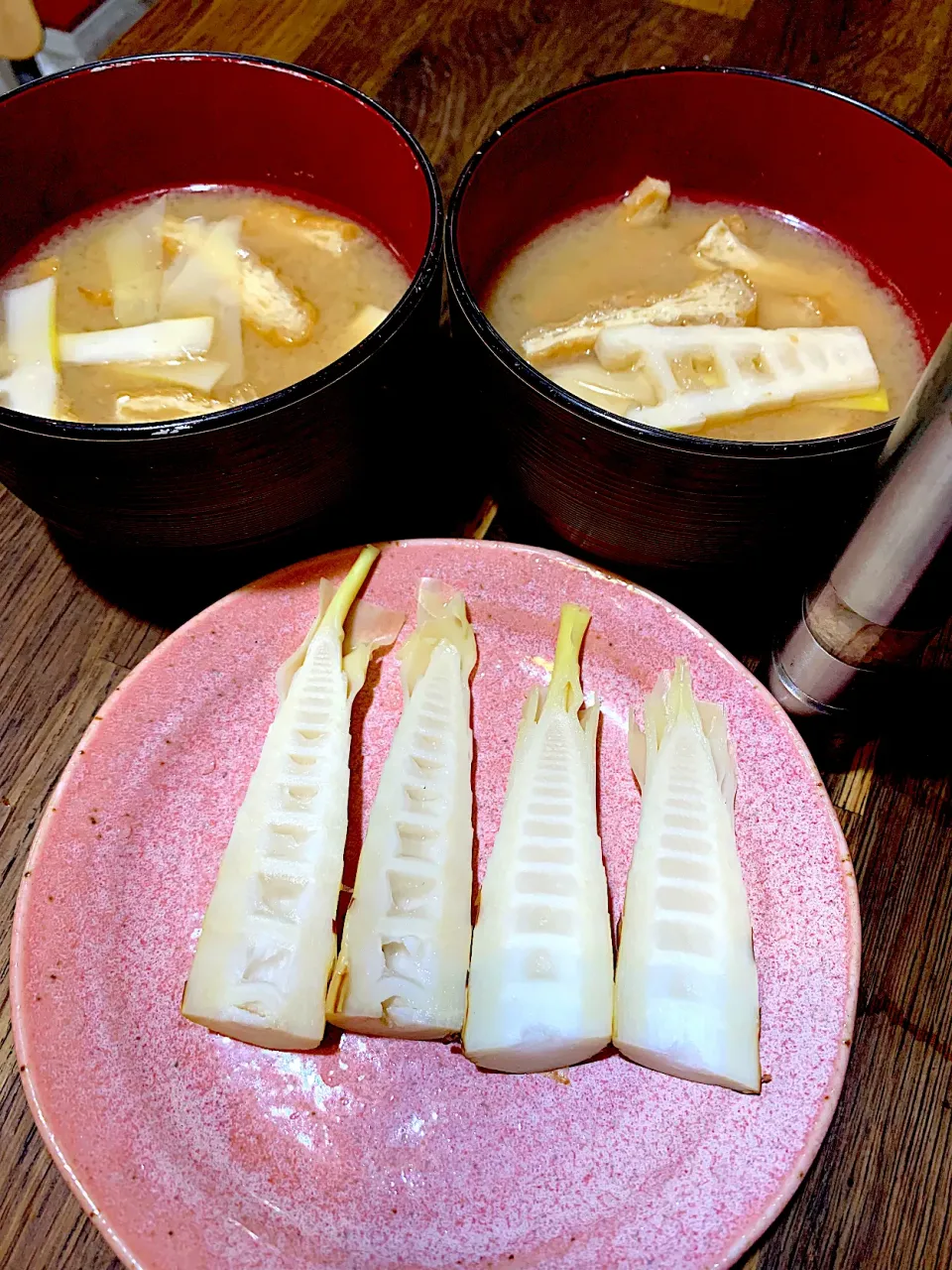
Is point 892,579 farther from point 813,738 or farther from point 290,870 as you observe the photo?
point 290,870

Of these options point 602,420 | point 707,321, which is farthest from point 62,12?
point 602,420

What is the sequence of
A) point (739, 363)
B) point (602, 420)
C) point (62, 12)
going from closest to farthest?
point (602, 420)
point (739, 363)
point (62, 12)

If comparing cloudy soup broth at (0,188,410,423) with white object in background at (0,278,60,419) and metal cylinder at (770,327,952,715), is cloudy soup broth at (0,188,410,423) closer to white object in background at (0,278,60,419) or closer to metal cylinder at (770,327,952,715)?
white object in background at (0,278,60,419)

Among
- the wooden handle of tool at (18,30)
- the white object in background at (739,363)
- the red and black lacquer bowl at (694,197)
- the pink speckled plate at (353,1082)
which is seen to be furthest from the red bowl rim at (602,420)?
the wooden handle of tool at (18,30)

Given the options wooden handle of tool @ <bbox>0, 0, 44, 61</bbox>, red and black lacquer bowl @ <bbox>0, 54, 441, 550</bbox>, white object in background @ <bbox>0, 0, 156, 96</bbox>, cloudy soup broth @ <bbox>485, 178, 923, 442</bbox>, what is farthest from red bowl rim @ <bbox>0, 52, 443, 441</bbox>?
white object in background @ <bbox>0, 0, 156, 96</bbox>

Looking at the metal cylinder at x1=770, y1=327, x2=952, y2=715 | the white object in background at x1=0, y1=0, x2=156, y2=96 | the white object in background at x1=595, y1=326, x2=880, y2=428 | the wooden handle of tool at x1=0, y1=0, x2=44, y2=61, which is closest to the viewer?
the metal cylinder at x1=770, y1=327, x2=952, y2=715

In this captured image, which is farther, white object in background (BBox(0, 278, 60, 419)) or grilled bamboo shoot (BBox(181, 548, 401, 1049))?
white object in background (BBox(0, 278, 60, 419))
